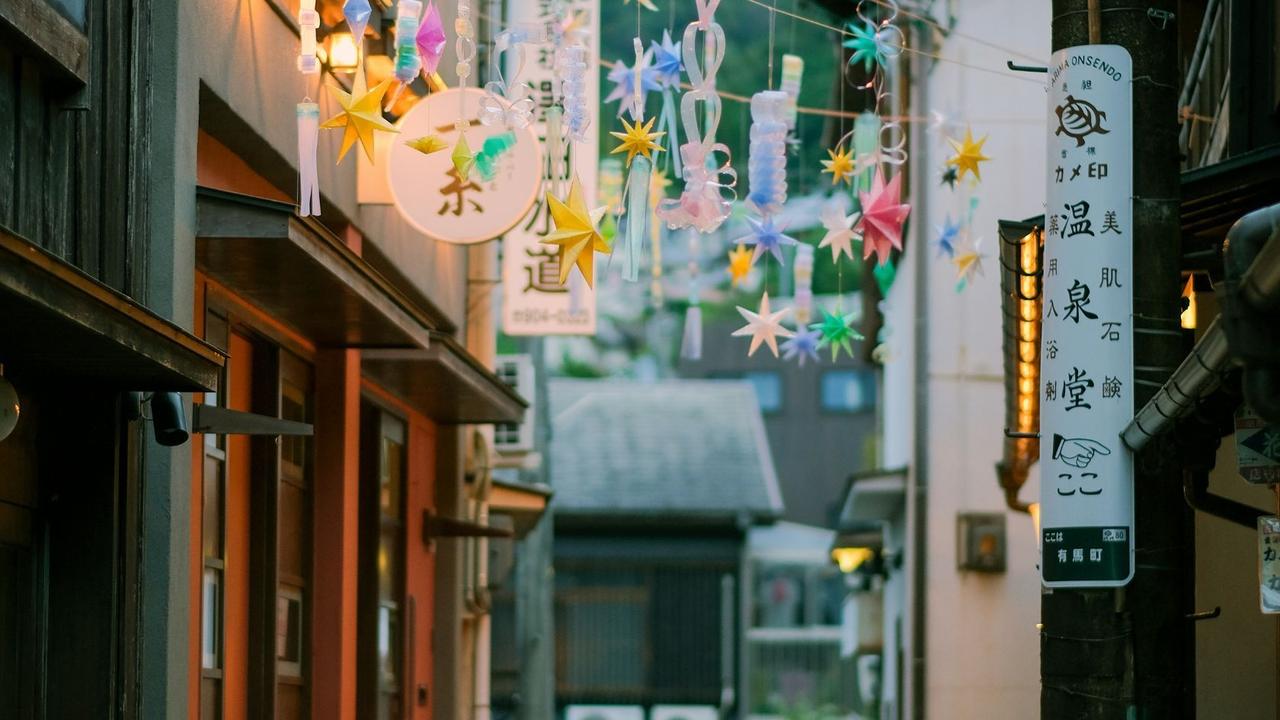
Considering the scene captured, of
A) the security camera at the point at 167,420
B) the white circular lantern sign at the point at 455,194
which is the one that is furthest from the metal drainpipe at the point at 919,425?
the security camera at the point at 167,420

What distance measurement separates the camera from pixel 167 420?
370 inches

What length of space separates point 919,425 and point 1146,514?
522 inches

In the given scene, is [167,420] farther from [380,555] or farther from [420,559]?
[420,559]

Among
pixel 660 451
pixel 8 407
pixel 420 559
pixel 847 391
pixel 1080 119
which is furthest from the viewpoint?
pixel 847 391

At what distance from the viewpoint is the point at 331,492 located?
14.6 metres

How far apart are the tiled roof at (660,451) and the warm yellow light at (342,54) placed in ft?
90.6

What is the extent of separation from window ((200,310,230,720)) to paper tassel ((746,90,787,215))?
3413 millimetres

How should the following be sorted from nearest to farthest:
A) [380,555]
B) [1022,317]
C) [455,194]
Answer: [1022,317] < [455,194] < [380,555]

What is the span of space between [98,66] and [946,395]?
46.1 feet

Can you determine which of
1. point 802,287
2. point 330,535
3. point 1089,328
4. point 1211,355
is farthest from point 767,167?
point 1211,355

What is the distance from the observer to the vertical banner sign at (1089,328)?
8.82 metres

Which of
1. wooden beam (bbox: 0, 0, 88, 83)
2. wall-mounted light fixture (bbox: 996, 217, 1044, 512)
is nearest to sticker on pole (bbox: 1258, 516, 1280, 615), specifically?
wall-mounted light fixture (bbox: 996, 217, 1044, 512)

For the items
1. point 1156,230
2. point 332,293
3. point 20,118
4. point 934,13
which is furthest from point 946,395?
point 20,118

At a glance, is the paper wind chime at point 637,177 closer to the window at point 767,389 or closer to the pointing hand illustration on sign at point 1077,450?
the pointing hand illustration on sign at point 1077,450
